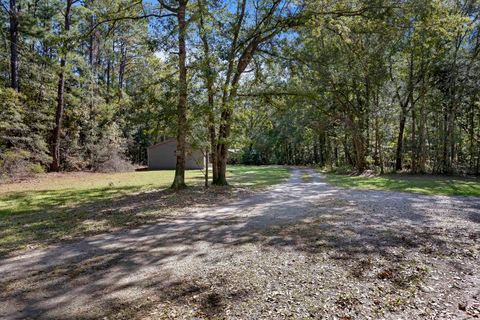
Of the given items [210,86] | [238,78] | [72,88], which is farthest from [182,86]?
[72,88]

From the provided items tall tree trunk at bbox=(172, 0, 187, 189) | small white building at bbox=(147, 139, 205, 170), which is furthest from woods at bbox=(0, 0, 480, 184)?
small white building at bbox=(147, 139, 205, 170)

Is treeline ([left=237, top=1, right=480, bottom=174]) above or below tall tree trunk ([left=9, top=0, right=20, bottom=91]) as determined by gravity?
below

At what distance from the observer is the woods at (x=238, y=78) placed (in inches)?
407

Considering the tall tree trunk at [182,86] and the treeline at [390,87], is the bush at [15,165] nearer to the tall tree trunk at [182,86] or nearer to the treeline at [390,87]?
the tall tree trunk at [182,86]

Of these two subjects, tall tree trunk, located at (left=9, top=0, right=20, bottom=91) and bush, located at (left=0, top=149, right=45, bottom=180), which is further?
tall tree trunk, located at (left=9, top=0, right=20, bottom=91)

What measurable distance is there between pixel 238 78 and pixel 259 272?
9.78 meters

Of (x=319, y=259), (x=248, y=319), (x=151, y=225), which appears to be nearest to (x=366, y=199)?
(x=319, y=259)

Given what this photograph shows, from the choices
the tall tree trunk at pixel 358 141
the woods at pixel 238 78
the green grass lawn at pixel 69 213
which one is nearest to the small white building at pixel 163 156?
the woods at pixel 238 78

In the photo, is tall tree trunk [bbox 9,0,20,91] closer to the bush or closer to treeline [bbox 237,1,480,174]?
the bush

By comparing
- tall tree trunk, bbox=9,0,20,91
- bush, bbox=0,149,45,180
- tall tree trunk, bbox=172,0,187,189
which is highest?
tall tree trunk, bbox=9,0,20,91

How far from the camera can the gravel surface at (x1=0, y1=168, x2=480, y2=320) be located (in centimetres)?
283

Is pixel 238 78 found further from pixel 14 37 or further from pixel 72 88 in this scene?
pixel 72 88

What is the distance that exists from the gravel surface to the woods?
232 inches

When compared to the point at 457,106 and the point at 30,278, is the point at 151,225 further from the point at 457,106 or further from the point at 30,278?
the point at 457,106
